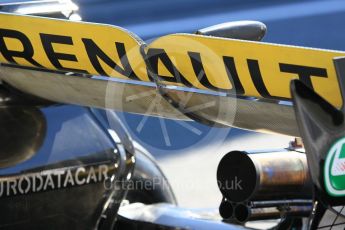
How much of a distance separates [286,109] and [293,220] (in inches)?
37.0

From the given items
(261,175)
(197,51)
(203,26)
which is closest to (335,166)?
(197,51)

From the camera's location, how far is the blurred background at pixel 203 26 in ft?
18.9

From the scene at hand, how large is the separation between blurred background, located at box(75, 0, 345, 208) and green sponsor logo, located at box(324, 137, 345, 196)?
9.69ft

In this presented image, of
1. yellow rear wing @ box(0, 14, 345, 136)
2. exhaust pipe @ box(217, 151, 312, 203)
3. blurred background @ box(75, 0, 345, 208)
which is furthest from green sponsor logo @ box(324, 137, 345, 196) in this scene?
blurred background @ box(75, 0, 345, 208)

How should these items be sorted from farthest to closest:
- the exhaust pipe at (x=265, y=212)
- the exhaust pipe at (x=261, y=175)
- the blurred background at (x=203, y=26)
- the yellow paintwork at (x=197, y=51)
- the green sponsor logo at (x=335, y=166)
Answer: the blurred background at (x=203, y=26)
the exhaust pipe at (x=265, y=212)
the exhaust pipe at (x=261, y=175)
the yellow paintwork at (x=197, y=51)
the green sponsor logo at (x=335, y=166)

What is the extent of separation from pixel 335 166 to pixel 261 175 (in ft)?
2.56

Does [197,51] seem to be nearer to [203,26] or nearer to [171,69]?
[171,69]

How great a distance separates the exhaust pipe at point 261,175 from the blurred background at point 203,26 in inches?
82.9

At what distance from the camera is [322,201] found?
2291mm

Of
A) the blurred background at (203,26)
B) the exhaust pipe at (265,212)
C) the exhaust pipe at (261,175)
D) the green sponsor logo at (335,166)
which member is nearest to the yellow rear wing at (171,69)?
the green sponsor logo at (335,166)

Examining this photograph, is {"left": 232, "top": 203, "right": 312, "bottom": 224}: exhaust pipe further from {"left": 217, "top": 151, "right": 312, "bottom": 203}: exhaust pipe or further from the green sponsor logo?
the green sponsor logo

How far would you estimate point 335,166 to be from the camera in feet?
7.21

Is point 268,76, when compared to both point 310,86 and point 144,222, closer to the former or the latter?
point 310,86

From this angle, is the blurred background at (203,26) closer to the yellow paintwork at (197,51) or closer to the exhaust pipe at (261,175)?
the exhaust pipe at (261,175)
